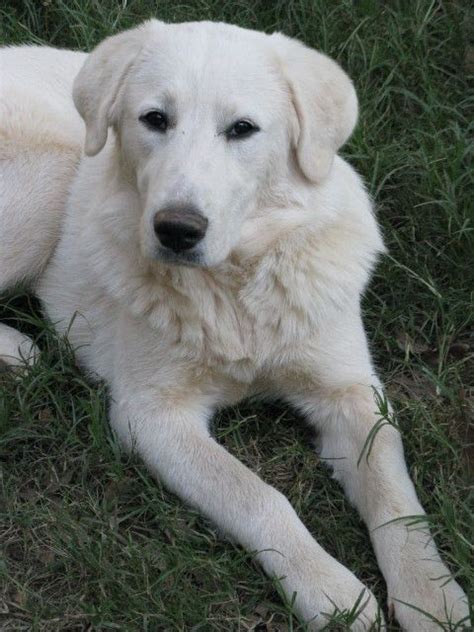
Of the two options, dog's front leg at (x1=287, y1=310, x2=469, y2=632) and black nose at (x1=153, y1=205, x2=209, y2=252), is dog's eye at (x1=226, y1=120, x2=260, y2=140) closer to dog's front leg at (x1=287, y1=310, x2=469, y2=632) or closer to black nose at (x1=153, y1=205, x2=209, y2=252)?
black nose at (x1=153, y1=205, x2=209, y2=252)

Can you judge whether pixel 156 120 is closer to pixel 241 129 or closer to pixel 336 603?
pixel 241 129

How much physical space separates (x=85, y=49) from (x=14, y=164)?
3.72 ft

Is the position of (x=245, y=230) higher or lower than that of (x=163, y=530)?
higher

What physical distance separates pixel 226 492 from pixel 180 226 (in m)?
0.92

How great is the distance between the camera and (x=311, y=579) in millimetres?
3562

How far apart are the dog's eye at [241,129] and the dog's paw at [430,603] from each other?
1532 millimetres

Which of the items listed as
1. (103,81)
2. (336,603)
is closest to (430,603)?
(336,603)

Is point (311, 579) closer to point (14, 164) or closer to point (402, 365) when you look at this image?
point (402, 365)

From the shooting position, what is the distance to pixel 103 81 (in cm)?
406

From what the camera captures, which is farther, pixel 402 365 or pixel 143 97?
pixel 402 365

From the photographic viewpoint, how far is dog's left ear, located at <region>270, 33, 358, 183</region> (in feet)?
12.9

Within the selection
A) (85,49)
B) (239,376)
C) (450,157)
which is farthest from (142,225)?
(85,49)

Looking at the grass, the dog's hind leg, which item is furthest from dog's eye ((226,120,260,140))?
the dog's hind leg

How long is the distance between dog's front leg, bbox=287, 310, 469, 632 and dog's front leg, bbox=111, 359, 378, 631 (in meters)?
0.16
